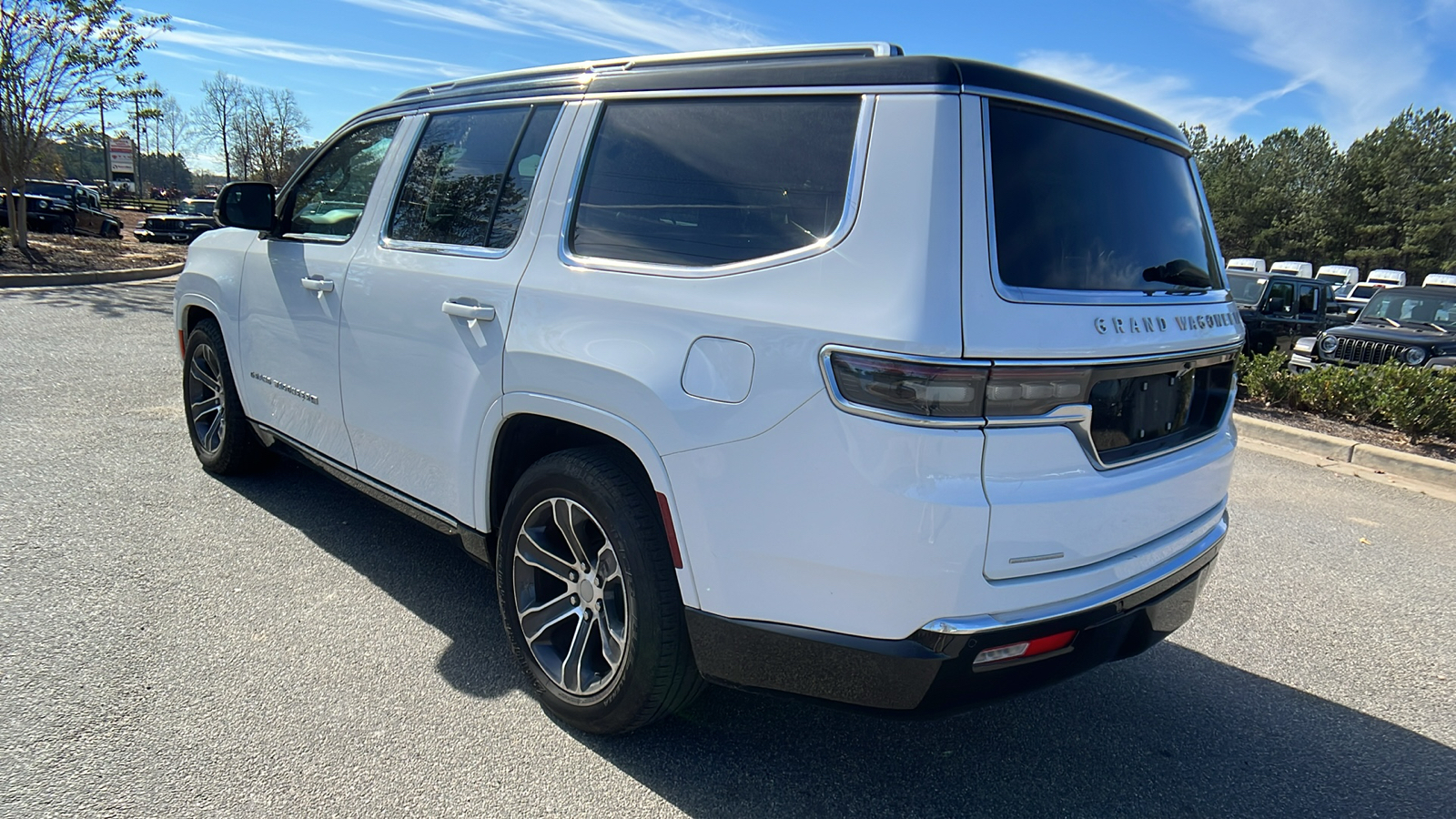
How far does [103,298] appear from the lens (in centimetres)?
1277

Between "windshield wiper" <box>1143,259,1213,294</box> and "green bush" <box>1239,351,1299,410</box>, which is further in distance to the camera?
"green bush" <box>1239,351,1299,410</box>

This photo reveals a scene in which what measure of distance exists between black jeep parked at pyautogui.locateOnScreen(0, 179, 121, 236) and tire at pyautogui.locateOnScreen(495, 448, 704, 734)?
25.6 meters

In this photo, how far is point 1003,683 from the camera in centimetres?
209

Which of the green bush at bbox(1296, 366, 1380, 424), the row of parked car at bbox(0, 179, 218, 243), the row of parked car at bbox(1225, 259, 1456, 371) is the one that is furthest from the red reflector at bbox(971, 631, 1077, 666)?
the row of parked car at bbox(0, 179, 218, 243)

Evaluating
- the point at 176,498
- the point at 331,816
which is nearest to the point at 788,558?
the point at 331,816

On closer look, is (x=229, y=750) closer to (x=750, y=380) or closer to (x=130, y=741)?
(x=130, y=741)

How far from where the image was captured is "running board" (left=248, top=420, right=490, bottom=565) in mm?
3012

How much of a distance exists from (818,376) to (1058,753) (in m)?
1.64

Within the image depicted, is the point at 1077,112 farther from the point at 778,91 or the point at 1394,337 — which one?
the point at 1394,337

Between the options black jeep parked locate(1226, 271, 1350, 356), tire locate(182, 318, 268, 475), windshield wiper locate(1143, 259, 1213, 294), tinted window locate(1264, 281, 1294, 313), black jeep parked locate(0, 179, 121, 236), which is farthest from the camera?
black jeep parked locate(0, 179, 121, 236)

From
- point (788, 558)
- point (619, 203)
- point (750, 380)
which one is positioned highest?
point (619, 203)

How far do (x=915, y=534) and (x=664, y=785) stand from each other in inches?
46.1

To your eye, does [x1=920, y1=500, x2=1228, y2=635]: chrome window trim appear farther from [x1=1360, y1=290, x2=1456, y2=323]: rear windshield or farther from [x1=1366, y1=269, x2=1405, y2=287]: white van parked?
[x1=1366, y1=269, x2=1405, y2=287]: white van parked

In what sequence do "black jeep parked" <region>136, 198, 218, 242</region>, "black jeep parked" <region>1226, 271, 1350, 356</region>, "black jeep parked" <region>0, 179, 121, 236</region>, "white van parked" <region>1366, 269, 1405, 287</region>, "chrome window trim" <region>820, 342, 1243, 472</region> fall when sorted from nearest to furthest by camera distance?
"chrome window trim" <region>820, 342, 1243, 472</region> < "black jeep parked" <region>1226, 271, 1350, 356</region> < "black jeep parked" <region>0, 179, 121, 236</region> < "black jeep parked" <region>136, 198, 218, 242</region> < "white van parked" <region>1366, 269, 1405, 287</region>
